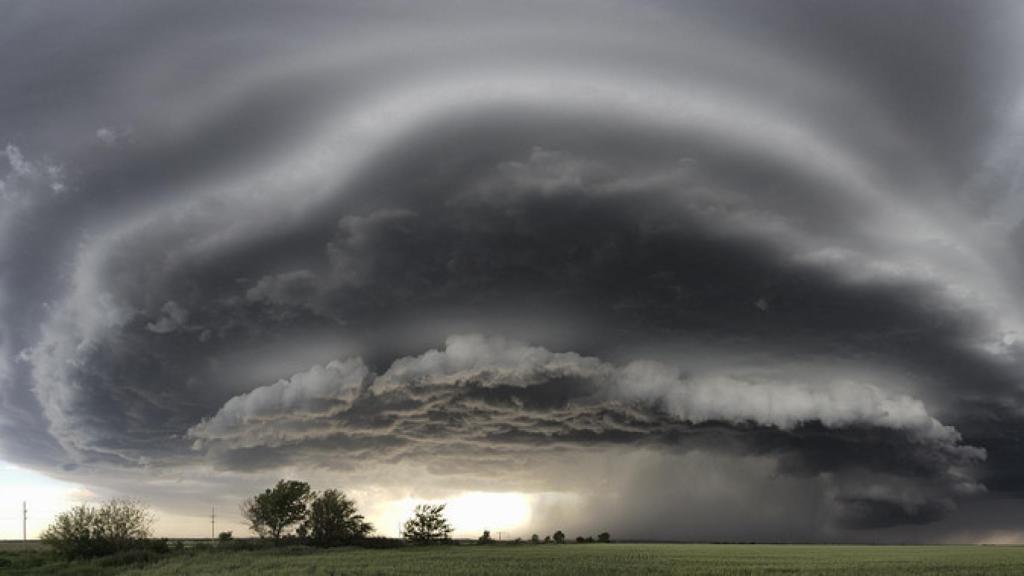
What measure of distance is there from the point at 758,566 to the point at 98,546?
84.6m

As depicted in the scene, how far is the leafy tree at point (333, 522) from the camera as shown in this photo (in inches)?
5197

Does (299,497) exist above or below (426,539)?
above

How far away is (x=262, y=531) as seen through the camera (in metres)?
137

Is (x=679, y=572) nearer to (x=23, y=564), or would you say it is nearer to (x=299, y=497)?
(x=23, y=564)

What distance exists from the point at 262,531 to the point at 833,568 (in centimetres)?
9911

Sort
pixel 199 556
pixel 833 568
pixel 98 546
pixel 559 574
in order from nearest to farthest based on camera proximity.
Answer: pixel 559 574 → pixel 833 568 → pixel 199 556 → pixel 98 546

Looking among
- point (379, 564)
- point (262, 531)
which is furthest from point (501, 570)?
point (262, 531)

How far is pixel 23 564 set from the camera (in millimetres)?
94625

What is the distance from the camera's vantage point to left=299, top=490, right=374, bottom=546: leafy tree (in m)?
132

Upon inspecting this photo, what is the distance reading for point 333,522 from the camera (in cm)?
13312

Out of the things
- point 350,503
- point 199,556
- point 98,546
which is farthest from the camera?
point 350,503

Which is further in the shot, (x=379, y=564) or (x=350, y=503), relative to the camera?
(x=350, y=503)

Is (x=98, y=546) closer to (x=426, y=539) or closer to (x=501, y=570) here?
(x=426, y=539)

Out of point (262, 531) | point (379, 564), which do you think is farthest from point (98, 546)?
point (379, 564)
